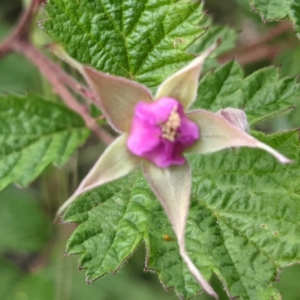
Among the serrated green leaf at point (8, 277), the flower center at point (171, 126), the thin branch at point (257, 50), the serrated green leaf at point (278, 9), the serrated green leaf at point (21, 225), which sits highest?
the serrated green leaf at point (278, 9)

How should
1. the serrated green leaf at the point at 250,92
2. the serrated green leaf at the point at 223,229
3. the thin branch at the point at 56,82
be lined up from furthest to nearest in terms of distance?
the thin branch at the point at 56,82 → the serrated green leaf at the point at 250,92 → the serrated green leaf at the point at 223,229

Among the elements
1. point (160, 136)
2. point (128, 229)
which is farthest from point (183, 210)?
point (128, 229)

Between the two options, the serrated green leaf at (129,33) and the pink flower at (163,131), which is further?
the serrated green leaf at (129,33)

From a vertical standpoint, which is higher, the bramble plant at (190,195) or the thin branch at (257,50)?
the bramble plant at (190,195)

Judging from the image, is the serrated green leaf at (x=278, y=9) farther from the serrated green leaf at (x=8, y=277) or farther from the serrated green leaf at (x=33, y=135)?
the serrated green leaf at (x=8, y=277)

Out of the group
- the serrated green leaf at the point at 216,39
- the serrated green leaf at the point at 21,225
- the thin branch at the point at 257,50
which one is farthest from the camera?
the serrated green leaf at the point at 21,225

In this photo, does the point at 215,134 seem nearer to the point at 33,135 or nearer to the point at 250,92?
the point at 250,92

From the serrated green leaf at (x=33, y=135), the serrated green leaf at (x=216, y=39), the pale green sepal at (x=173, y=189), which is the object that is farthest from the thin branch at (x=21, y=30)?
the pale green sepal at (x=173, y=189)

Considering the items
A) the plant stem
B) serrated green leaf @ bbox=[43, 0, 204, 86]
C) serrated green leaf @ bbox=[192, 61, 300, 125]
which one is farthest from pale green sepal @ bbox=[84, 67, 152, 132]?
the plant stem
